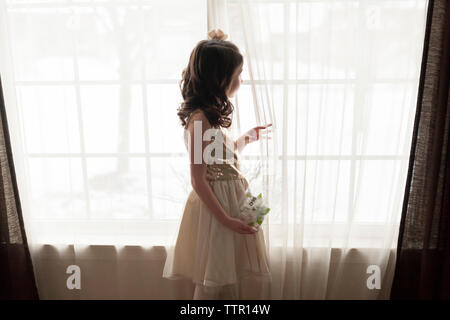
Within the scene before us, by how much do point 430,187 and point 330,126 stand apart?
19.0 inches

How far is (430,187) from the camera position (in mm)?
1435

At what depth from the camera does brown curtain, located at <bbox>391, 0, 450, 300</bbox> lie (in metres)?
1.36

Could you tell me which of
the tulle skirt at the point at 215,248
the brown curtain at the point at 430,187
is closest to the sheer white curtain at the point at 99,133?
the tulle skirt at the point at 215,248

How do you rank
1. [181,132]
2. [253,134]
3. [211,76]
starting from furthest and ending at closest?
1. [181,132]
2. [253,134]
3. [211,76]

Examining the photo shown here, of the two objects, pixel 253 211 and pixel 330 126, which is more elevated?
pixel 330 126

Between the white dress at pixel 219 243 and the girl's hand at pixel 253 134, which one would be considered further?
the girl's hand at pixel 253 134

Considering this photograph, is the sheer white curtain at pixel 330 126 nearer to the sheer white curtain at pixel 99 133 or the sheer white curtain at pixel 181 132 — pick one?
the sheer white curtain at pixel 181 132

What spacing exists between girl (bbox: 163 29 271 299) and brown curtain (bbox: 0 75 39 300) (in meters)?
0.71

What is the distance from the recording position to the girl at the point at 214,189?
1.21 meters

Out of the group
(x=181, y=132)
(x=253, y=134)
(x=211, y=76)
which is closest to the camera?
(x=211, y=76)

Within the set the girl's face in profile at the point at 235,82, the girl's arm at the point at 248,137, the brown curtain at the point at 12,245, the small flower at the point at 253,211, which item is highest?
the girl's face in profile at the point at 235,82

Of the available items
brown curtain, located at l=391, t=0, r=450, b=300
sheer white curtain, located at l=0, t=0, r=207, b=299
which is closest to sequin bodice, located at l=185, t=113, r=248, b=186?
sheer white curtain, located at l=0, t=0, r=207, b=299

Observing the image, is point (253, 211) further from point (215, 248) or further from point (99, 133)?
point (99, 133)

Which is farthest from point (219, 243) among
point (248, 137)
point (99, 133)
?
point (99, 133)
